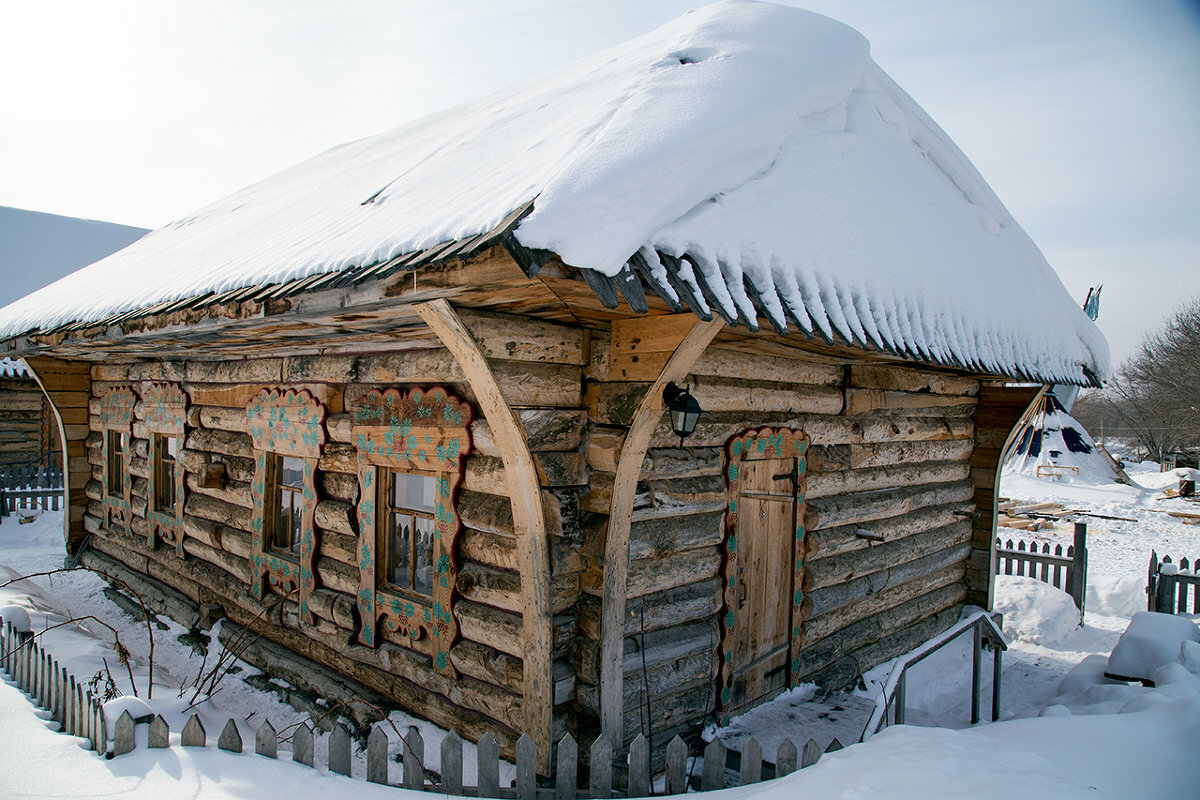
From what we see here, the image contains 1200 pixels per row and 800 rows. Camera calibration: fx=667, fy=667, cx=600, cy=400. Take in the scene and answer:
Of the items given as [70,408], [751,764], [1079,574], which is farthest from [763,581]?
[70,408]

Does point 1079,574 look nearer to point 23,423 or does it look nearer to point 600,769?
point 600,769

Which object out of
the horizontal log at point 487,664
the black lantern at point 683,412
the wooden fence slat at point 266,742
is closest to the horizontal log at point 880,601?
the horizontal log at point 487,664

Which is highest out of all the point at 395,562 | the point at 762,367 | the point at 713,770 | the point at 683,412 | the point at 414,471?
the point at 762,367

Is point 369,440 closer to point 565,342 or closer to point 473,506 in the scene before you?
point 473,506

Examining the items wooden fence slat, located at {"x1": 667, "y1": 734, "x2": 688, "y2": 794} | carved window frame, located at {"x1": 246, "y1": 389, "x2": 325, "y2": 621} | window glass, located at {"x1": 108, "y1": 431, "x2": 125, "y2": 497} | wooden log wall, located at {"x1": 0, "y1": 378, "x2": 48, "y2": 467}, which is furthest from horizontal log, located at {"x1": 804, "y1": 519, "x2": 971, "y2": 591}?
wooden log wall, located at {"x1": 0, "y1": 378, "x2": 48, "y2": 467}

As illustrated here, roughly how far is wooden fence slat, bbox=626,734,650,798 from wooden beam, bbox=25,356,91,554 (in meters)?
9.76

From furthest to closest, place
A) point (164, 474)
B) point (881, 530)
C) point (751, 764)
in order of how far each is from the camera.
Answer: point (164, 474)
point (881, 530)
point (751, 764)

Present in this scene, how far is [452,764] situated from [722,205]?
9.93 ft

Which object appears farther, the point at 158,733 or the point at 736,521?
the point at 736,521

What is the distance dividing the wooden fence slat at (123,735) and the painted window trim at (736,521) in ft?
11.7

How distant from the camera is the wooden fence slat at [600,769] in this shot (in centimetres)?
324

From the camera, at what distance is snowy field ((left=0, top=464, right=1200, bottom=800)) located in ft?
10.5

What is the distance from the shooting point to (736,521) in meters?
4.91

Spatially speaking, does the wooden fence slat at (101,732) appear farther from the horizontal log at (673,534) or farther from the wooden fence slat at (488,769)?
the horizontal log at (673,534)
